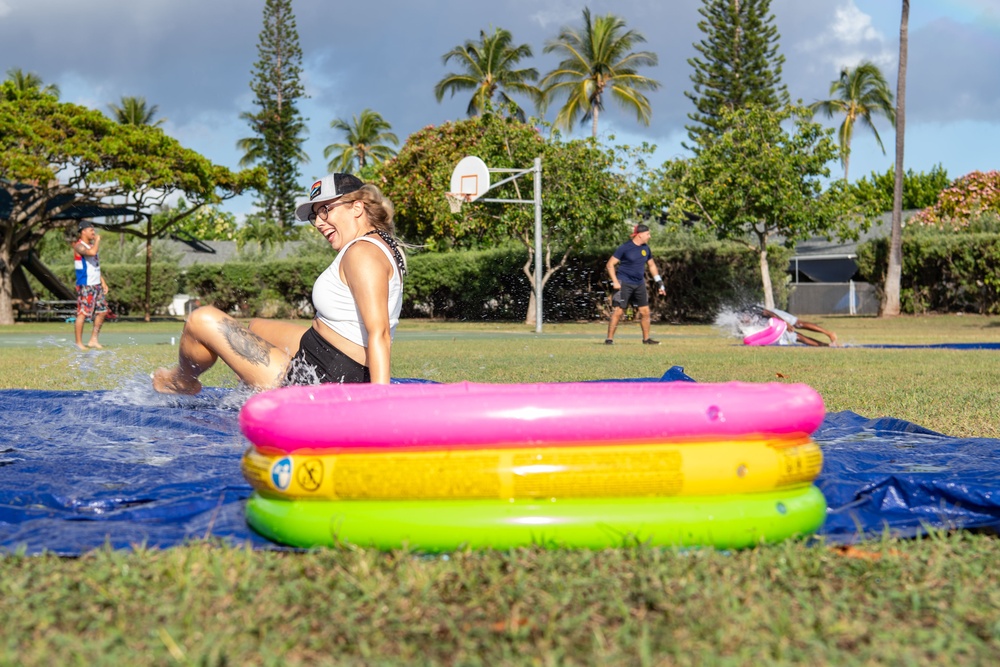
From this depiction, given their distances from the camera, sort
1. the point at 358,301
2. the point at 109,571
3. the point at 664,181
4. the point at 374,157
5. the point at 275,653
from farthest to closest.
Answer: the point at 374,157
the point at 664,181
the point at 358,301
the point at 109,571
the point at 275,653

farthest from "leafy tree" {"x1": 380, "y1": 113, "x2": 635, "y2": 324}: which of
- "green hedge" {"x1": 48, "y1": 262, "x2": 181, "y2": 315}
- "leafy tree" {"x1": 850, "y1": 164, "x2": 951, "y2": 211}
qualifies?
"leafy tree" {"x1": 850, "y1": 164, "x2": 951, "y2": 211}

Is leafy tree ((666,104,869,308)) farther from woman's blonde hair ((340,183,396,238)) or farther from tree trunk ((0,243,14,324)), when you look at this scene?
woman's blonde hair ((340,183,396,238))

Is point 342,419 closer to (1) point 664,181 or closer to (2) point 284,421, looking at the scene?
(2) point 284,421

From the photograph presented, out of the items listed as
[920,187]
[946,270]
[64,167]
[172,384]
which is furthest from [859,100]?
[172,384]

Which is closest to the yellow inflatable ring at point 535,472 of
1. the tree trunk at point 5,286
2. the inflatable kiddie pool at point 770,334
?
the inflatable kiddie pool at point 770,334

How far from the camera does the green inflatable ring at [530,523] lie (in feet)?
8.66

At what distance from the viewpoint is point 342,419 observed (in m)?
2.74

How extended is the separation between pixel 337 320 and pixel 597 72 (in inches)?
1691

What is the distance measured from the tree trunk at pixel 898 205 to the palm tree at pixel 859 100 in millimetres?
25541

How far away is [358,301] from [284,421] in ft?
4.64

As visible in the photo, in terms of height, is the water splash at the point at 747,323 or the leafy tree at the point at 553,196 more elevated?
the leafy tree at the point at 553,196

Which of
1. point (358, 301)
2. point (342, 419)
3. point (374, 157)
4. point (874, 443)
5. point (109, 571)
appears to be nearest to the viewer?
point (109, 571)

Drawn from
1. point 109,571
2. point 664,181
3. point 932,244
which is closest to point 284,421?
point 109,571

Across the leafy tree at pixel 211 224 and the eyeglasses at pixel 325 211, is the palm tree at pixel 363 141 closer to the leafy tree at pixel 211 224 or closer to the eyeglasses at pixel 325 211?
the leafy tree at pixel 211 224
